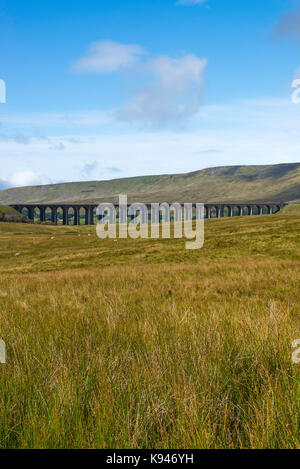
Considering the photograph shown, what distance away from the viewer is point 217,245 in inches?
1256

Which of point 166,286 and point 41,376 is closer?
point 41,376

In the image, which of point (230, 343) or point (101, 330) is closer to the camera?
point (230, 343)

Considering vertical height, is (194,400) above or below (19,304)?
above

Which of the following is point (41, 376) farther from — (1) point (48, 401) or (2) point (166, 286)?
(2) point (166, 286)

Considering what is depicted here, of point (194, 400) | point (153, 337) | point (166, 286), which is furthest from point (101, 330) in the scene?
point (166, 286)

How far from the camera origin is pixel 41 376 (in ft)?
9.62
